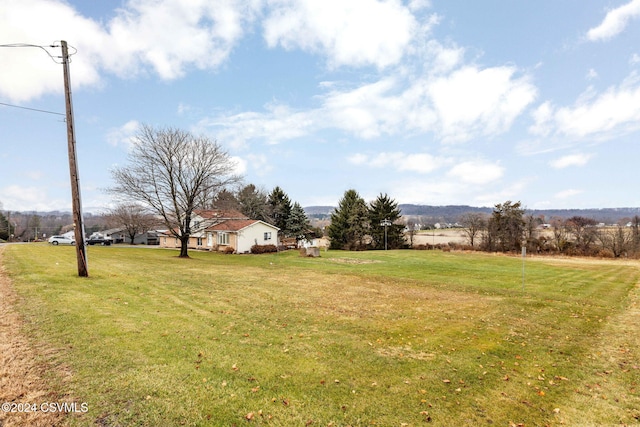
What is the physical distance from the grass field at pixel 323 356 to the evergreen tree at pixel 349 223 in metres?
39.4

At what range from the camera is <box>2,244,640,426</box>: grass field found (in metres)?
4.35

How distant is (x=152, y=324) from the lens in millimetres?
7438

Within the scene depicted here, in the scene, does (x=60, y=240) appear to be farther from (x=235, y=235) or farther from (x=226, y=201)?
(x=235, y=235)

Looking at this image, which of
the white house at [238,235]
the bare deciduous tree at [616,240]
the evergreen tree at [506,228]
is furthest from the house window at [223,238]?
the bare deciduous tree at [616,240]

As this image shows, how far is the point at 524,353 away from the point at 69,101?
17.6 m

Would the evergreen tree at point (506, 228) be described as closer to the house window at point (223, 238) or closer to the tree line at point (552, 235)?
the tree line at point (552, 235)

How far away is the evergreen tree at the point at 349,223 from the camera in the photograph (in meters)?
51.8

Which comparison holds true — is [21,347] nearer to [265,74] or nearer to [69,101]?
[69,101]

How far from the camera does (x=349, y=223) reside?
169 ft

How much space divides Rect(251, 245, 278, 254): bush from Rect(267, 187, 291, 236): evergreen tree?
473 inches

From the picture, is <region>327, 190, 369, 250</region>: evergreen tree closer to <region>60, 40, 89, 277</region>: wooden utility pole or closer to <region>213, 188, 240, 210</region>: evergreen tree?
<region>213, 188, 240, 210</region>: evergreen tree

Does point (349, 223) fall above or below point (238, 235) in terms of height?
above

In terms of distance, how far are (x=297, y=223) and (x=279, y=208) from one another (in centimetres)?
409

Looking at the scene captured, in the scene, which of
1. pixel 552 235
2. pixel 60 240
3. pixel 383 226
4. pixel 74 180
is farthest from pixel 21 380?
pixel 552 235
